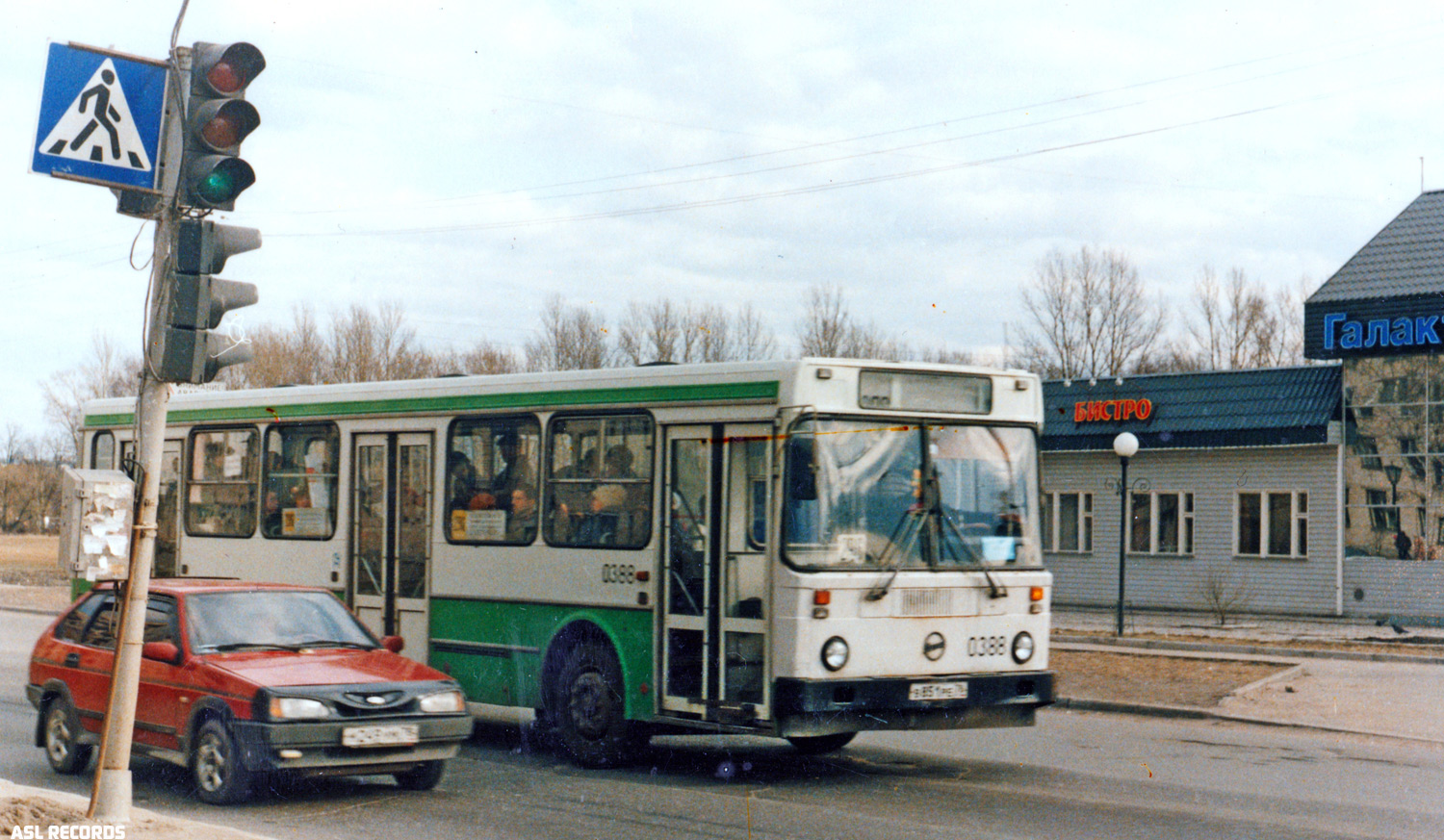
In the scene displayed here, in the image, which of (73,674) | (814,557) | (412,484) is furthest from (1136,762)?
(73,674)

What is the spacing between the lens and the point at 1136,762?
39.3 feet

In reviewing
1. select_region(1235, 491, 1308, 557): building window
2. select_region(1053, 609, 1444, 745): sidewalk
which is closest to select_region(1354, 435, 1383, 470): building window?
select_region(1235, 491, 1308, 557): building window

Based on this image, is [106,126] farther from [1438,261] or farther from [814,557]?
[1438,261]

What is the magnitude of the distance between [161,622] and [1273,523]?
26.7 m

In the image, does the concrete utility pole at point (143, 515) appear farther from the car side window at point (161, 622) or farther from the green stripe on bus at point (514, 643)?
the green stripe on bus at point (514, 643)

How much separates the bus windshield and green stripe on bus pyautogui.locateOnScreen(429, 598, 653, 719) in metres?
1.68

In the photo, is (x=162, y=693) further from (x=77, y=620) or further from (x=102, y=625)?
(x=77, y=620)

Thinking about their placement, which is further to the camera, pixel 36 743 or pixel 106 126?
pixel 36 743

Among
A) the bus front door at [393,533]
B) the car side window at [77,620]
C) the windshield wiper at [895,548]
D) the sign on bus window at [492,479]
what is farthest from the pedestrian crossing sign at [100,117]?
the bus front door at [393,533]

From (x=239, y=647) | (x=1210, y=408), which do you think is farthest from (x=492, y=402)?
(x=1210, y=408)

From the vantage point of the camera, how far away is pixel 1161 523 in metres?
33.9

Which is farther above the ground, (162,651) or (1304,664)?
(162,651)

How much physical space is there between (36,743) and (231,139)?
541 centimetres

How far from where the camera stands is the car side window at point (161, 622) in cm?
1006
